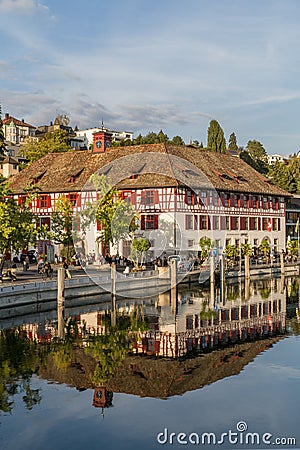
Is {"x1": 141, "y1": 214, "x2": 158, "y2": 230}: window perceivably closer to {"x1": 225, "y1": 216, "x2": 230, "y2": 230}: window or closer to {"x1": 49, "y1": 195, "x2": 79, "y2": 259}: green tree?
{"x1": 49, "y1": 195, "x2": 79, "y2": 259}: green tree


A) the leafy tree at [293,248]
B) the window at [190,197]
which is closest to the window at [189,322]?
the window at [190,197]

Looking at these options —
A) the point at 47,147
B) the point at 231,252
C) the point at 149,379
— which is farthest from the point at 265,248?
the point at 149,379

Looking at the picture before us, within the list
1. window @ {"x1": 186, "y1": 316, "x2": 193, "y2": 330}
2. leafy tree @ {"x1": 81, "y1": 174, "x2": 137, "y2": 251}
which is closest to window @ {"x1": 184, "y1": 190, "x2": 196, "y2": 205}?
leafy tree @ {"x1": 81, "y1": 174, "x2": 137, "y2": 251}

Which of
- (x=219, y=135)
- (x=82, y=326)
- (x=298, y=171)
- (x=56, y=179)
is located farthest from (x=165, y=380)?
(x=219, y=135)

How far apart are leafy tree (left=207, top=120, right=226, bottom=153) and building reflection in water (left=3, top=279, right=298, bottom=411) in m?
75.0

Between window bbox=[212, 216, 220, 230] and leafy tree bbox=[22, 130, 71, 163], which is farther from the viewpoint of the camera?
leafy tree bbox=[22, 130, 71, 163]

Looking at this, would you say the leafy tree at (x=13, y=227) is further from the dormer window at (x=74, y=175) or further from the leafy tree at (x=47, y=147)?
the leafy tree at (x=47, y=147)

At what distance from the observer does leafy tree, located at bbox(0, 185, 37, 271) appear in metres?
40.2

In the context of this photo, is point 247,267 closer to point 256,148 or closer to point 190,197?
point 190,197

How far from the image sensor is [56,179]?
70.3 m

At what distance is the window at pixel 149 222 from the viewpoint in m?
61.8

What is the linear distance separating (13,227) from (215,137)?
275 feet

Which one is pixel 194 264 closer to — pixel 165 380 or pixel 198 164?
pixel 198 164

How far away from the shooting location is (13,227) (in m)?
40.3
